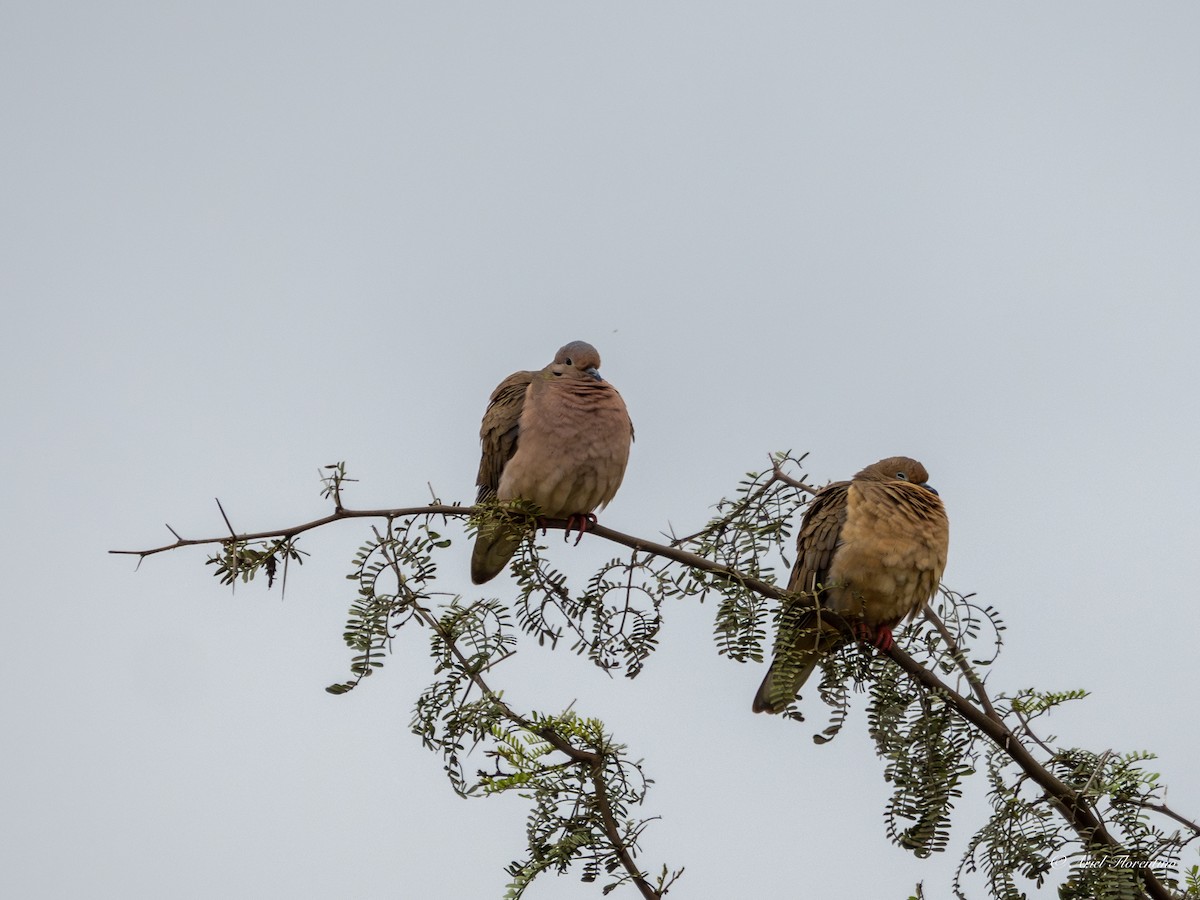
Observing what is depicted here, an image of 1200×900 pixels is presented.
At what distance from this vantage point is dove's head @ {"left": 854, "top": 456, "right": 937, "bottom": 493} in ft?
17.1

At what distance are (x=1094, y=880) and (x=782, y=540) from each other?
1.17 meters

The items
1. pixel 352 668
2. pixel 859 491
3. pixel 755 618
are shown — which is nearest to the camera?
pixel 352 668

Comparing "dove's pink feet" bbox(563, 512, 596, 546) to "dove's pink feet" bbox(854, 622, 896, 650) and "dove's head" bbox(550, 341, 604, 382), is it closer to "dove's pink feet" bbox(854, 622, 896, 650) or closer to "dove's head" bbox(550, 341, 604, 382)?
"dove's head" bbox(550, 341, 604, 382)

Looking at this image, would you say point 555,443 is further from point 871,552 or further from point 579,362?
point 871,552

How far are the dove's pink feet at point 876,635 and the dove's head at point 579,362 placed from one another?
6.84 feet

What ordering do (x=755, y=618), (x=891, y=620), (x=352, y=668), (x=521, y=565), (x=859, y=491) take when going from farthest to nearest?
(x=859, y=491) < (x=891, y=620) < (x=521, y=565) < (x=755, y=618) < (x=352, y=668)

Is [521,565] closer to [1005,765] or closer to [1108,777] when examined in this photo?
[1005,765]

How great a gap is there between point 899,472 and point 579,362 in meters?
1.56

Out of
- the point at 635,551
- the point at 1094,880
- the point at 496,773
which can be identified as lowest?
the point at 1094,880

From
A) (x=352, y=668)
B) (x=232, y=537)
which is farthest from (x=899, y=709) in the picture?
(x=232, y=537)

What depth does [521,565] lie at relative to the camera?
357 cm

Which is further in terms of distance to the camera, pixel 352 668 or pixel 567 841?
pixel 352 668

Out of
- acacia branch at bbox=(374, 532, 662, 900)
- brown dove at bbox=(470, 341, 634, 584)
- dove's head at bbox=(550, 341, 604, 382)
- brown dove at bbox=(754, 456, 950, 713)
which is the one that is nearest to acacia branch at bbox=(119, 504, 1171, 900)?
acacia branch at bbox=(374, 532, 662, 900)

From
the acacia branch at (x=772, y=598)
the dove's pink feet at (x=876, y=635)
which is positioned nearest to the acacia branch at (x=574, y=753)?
the acacia branch at (x=772, y=598)
